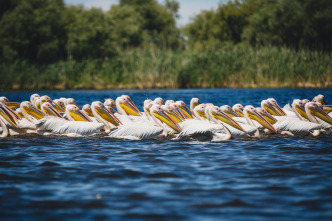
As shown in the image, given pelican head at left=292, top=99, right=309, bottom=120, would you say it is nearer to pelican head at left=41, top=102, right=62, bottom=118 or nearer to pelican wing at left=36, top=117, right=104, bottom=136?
pelican wing at left=36, top=117, right=104, bottom=136

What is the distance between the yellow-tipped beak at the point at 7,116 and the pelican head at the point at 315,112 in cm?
555

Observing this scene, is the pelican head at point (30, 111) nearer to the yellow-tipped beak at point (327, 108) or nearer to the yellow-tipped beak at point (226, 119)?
the yellow-tipped beak at point (226, 119)

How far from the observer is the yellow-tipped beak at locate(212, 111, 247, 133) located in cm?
835

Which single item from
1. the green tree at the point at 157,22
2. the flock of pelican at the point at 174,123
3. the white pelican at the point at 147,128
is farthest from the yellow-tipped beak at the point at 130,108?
the green tree at the point at 157,22

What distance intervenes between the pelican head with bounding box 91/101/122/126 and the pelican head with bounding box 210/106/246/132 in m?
1.83

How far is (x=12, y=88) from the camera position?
26.5 m

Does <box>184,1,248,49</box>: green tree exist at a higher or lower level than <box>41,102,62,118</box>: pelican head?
higher

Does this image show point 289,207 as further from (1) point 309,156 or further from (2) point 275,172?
(1) point 309,156

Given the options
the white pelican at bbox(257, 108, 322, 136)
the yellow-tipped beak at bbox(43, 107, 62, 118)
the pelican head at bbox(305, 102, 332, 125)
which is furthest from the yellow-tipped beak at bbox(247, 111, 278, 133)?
the yellow-tipped beak at bbox(43, 107, 62, 118)

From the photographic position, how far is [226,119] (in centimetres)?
843

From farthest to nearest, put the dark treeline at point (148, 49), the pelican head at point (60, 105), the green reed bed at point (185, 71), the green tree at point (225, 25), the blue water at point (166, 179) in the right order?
1. the green tree at point (225, 25)
2. the dark treeline at point (148, 49)
3. the green reed bed at point (185, 71)
4. the pelican head at point (60, 105)
5. the blue water at point (166, 179)

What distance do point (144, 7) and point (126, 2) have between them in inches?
Answer: 125

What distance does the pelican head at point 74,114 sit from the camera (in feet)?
30.0

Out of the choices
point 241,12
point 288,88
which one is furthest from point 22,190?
point 241,12
